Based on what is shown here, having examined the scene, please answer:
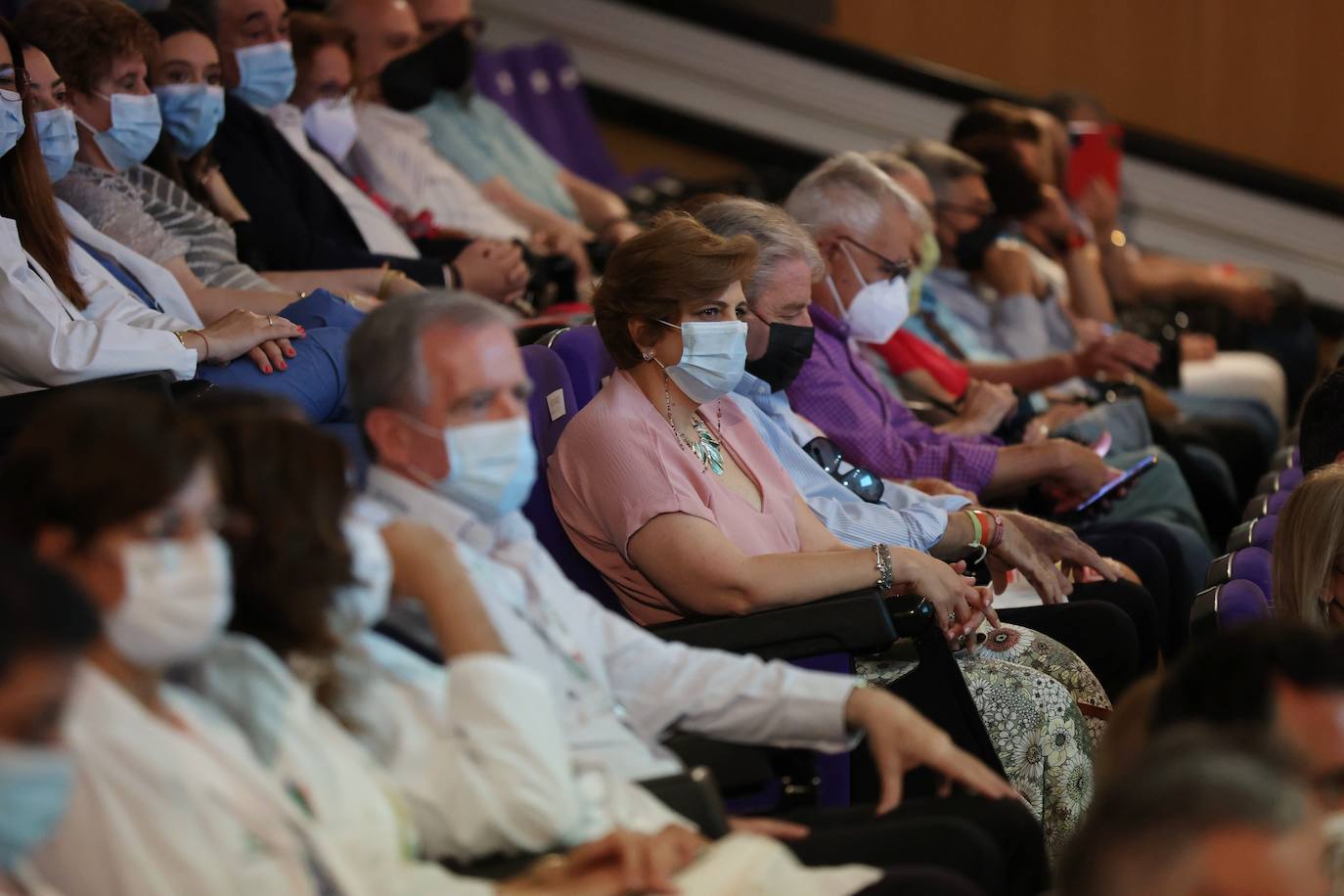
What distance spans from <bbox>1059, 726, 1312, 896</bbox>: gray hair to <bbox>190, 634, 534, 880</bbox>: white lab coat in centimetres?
57

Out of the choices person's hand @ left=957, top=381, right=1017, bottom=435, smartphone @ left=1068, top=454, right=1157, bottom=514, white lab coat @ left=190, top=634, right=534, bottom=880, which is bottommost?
person's hand @ left=957, top=381, right=1017, bottom=435

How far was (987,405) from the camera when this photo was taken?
4422mm

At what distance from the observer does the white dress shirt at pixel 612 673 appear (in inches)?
83.9

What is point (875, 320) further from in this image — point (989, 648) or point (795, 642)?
point (795, 642)

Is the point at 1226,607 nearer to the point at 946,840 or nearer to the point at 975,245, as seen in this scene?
the point at 946,840

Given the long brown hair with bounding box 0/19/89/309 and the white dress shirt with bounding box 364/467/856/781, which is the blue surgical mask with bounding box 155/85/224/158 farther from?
the white dress shirt with bounding box 364/467/856/781

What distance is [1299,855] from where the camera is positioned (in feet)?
5.42

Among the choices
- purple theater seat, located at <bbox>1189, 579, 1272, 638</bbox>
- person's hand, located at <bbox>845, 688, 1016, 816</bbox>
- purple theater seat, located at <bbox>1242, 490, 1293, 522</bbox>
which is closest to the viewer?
person's hand, located at <bbox>845, 688, 1016, 816</bbox>

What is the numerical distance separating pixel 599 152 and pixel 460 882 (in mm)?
5247

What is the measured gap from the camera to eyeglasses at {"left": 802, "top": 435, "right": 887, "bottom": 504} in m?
3.53

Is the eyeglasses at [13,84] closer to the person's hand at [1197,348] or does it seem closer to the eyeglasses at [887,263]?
the eyeglasses at [887,263]

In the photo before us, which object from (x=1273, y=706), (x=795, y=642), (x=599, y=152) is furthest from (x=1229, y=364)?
(x=1273, y=706)

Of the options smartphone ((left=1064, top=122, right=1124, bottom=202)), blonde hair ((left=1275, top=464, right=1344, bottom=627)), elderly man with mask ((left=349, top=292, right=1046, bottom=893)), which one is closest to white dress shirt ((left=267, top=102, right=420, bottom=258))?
elderly man with mask ((left=349, top=292, right=1046, bottom=893))

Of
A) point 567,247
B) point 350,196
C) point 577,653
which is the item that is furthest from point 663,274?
point 567,247
